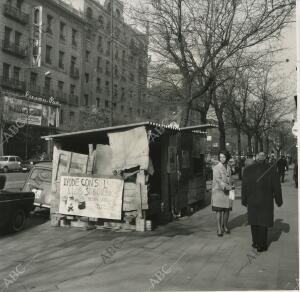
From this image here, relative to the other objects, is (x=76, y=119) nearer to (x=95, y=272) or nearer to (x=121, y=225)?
(x=121, y=225)

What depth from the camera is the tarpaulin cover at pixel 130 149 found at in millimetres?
9953

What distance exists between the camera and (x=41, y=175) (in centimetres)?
1238

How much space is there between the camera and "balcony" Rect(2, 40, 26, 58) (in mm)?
41491

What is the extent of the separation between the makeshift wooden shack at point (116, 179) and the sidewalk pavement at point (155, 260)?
1.43 feet

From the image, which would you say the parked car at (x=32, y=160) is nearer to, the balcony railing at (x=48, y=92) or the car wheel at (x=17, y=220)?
the balcony railing at (x=48, y=92)

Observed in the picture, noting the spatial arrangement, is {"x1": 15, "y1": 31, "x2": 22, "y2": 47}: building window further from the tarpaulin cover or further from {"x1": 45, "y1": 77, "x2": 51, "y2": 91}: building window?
the tarpaulin cover

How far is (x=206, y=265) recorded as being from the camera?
22.4 feet

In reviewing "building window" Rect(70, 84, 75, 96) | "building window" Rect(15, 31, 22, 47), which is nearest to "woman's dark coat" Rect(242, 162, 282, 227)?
"building window" Rect(15, 31, 22, 47)

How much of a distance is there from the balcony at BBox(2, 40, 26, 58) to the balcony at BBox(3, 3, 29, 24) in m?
2.27

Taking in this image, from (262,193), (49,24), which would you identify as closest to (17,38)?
(49,24)

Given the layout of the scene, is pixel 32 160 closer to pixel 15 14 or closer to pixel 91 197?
pixel 15 14

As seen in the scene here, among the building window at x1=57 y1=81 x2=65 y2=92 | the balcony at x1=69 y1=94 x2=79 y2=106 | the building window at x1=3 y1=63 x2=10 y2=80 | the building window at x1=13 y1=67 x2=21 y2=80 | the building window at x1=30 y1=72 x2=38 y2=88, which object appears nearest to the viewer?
the building window at x1=3 y1=63 x2=10 y2=80

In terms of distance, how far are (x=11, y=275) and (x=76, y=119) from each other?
4667cm

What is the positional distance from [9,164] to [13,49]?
1079 centimetres
